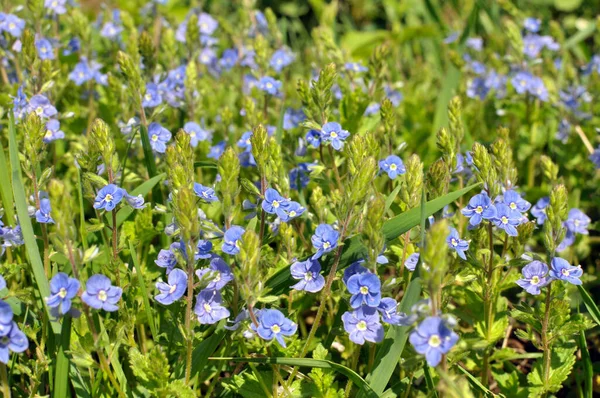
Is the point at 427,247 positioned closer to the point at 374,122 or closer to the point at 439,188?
the point at 439,188

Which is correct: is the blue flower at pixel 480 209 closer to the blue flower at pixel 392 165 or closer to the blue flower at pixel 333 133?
the blue flower at pixel 392 165

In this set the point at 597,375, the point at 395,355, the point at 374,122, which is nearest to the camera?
the point at 395,355

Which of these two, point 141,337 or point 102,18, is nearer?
point 141,337

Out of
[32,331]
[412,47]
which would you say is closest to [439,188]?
[32,331]

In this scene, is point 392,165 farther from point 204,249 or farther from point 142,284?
point 142,284

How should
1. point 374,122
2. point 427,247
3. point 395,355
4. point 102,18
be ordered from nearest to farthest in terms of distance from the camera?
point 427,247 → point 395,355 → point 374,122 → point 102,18

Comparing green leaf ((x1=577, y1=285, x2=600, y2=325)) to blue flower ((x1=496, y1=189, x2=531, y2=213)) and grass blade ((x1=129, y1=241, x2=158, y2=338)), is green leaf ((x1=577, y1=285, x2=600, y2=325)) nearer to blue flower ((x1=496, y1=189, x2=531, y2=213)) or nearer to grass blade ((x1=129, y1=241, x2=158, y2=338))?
blue flower ((x1=496, y1=189, x2=531, y2=213))
